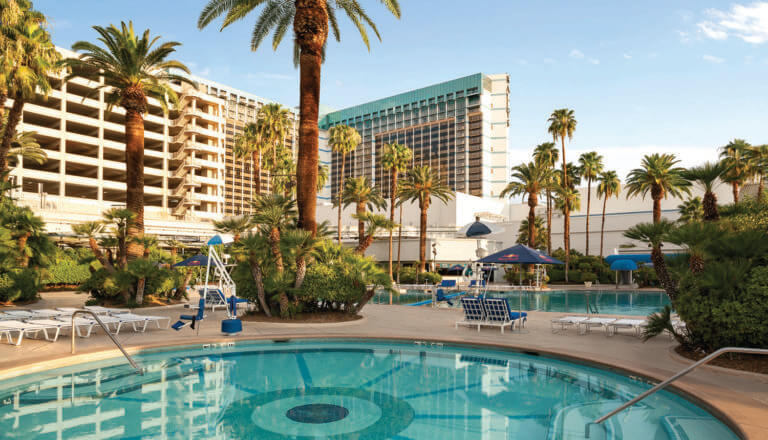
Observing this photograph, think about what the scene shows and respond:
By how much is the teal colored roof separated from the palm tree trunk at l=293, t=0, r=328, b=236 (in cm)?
10699

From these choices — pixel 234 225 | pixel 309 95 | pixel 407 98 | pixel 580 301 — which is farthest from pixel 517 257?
pixel 407 98

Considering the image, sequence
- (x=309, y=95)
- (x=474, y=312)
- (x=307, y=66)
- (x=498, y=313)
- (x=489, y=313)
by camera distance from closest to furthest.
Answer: (x=498, y=313) → (x=489, y=313) → (x=474, y=312) → (x=307, y=66) → (x=309, y=95)

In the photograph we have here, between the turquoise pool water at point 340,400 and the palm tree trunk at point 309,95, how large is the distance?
680cm

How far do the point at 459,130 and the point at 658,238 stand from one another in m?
113

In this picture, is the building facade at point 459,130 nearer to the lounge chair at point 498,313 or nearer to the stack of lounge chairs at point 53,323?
the lounge chair at point 498,313

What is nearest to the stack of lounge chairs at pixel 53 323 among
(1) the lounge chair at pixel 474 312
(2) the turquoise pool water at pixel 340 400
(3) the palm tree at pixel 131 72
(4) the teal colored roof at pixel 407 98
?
(2) the turquoise pool water at pixel 340 400

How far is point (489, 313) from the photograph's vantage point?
1389cm

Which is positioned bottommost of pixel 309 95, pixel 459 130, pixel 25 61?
pixel 309 95

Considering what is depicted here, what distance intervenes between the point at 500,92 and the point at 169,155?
83.5 meters

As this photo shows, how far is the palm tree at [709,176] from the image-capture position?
10.2 m

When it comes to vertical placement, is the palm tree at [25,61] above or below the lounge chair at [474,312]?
above

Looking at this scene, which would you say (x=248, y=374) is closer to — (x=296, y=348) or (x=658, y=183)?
(x=296, y=348)

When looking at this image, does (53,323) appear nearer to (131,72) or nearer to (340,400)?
(340,400)

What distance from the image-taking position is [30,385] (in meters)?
8.43
